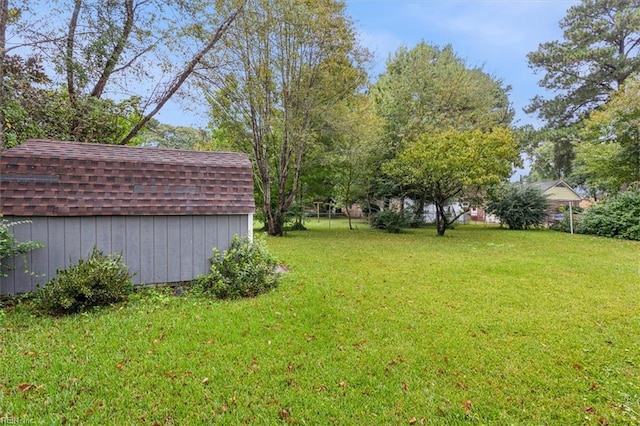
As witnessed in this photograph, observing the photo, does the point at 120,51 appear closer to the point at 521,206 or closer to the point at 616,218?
the point at 616,218

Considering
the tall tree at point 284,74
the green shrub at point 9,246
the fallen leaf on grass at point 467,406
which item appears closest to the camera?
the fallen leaf on grass at point 467,406

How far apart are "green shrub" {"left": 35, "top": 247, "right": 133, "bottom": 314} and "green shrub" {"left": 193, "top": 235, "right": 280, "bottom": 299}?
3.70ft

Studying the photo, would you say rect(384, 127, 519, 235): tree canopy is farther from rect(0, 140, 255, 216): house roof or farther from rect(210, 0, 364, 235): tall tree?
rect(0, 140, 255, 216): house roof

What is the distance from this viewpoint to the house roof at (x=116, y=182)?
447 centimetres

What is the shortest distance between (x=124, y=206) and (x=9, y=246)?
1.36m

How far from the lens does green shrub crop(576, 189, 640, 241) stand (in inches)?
497

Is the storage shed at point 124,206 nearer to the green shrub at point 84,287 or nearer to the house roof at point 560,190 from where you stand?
the green shrub at point 84,287

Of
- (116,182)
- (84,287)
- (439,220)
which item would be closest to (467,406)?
(84,287)

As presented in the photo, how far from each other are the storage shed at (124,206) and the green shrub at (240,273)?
9.1 inches

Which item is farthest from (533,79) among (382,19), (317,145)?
(317,145)

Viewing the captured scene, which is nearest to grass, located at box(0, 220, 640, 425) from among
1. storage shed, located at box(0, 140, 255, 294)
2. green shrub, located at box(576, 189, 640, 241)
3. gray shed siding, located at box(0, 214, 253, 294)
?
gray shed siding, located at box(0, 214, 253, 294)

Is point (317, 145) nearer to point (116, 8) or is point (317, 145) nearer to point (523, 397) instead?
point (116, 8)

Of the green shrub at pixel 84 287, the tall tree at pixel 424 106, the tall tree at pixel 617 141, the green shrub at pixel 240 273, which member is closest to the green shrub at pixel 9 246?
the green shrub at pixel 84 287

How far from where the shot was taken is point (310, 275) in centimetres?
636
